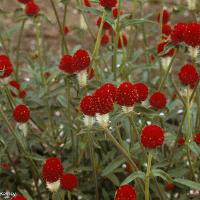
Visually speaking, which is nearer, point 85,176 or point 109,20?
point 109,20

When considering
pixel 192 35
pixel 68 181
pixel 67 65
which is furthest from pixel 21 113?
pixel 192 35

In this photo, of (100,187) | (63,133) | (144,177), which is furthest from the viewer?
(63,133)

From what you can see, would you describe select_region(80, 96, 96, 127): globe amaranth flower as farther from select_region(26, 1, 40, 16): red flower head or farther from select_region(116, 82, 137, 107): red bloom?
select_region(26, 1, 40, 16): red flower head

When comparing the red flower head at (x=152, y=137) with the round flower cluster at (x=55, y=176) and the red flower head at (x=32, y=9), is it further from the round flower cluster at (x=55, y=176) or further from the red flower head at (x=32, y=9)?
the red flower head at (x=32, y=9)

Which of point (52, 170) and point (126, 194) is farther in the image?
point (52, 170)

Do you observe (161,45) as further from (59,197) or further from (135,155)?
(59,197)

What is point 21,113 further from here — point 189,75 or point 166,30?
point 166,30

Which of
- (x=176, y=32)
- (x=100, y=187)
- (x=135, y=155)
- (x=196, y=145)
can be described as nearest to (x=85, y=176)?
(x=100, y=187)
